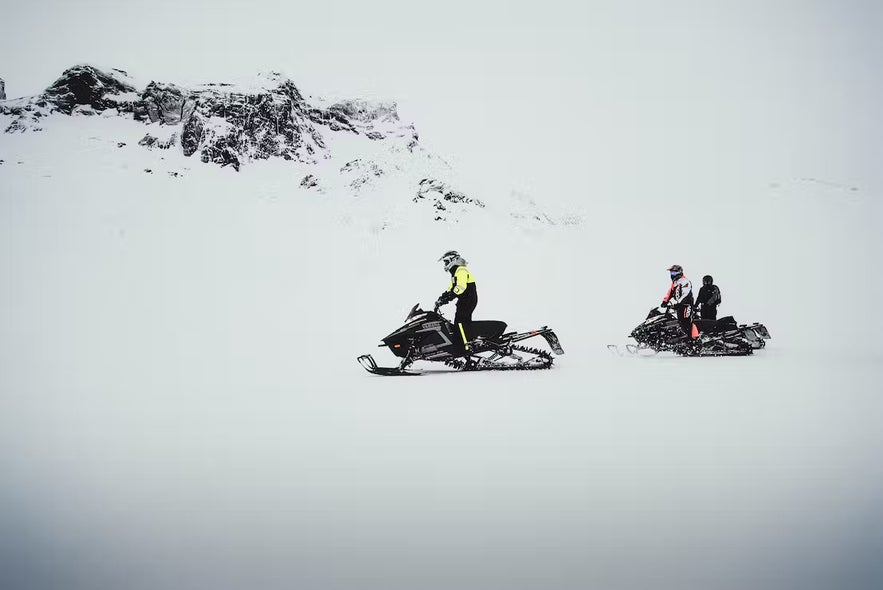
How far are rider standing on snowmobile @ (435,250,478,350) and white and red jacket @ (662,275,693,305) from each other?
4.40m

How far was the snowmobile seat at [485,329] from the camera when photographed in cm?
984

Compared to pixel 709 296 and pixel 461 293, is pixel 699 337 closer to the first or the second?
pixel 709 296

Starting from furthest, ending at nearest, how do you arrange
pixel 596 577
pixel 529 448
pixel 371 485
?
pixel 529 448
pixel 371 485
pixel 596 577

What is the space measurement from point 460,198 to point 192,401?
33.2 metres

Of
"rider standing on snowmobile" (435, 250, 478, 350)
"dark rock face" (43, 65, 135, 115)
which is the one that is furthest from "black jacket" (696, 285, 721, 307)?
"dark rock face" (43, 65, 135, 115)

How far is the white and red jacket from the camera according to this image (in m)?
11.8

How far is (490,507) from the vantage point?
3.81m

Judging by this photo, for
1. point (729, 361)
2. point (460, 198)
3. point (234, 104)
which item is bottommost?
point (729, 361)

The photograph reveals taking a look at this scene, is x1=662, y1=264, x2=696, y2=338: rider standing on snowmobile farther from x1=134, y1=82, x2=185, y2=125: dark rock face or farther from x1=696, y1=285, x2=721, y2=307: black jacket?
x1=134, y1=82, x2=185, y2=125: dark rock face

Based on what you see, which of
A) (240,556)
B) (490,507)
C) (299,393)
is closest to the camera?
(240,556)

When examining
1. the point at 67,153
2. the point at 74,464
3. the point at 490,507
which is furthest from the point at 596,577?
the point at 67,153

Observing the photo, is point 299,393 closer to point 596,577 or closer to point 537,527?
point 537,527

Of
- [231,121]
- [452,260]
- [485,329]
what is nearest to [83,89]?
[231,121]

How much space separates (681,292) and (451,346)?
16.8ft
